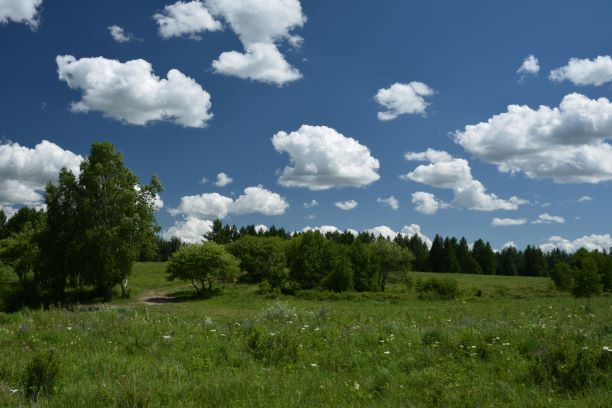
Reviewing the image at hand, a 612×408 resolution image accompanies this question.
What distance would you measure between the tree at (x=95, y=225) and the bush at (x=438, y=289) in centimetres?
2566

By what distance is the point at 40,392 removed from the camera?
6570 millimetres

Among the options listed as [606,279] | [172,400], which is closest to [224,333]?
[172,400]

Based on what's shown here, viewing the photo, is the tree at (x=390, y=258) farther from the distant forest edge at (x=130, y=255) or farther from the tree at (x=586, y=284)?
the tree at (x=586, y=284)

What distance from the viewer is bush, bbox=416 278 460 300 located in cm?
4066

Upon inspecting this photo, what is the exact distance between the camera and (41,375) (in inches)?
272

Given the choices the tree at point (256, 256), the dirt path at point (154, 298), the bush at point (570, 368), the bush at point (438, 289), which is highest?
the tree at point (256, 256)

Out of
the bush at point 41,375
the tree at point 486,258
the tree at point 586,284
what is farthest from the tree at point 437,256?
the bush at point 41,375

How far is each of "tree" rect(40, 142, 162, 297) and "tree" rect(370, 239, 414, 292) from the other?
34259 mm

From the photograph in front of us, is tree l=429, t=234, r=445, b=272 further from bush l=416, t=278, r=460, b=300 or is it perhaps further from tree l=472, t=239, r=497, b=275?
bush l=416, t=278, r=460, b=300

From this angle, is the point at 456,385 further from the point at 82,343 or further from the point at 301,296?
the point at 301,296

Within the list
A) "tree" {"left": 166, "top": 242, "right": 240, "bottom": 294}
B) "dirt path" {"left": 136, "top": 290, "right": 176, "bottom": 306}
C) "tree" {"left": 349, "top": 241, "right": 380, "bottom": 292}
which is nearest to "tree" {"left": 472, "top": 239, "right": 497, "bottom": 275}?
"tree" {"left": 349, "top": 241, "right": 380, "bottom": 292}

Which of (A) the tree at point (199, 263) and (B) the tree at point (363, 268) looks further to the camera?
(B) the tree at point (363, 268)

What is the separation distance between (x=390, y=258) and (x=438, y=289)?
82.6 feet

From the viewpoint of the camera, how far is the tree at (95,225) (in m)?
42.2
